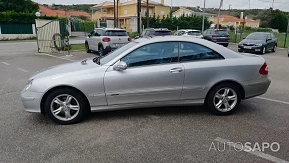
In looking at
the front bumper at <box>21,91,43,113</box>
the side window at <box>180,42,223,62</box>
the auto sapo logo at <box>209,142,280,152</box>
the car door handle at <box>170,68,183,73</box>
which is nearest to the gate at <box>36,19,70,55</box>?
the front bumper at <box>21,91,43,113</box>

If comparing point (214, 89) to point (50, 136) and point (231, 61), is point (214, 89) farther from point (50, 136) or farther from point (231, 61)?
Result: point (50, 136)

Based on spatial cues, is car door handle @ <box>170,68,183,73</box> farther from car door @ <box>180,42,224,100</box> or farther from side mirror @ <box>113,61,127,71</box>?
side mirror @ <box>113,61,127,71</box>

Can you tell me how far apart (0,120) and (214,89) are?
3.89 m

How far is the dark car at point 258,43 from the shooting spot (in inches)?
571

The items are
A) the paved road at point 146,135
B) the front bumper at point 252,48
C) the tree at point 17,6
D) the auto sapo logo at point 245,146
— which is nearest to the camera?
the paved road at point 146,135

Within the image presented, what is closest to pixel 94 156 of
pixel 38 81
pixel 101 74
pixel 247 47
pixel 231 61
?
pixel 101 74

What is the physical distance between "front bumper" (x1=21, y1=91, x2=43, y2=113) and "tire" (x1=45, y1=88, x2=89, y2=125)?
13 centimetres

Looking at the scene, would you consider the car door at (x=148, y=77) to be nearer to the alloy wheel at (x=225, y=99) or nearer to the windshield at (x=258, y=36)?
the alloy wheel at (x=225, y=99)

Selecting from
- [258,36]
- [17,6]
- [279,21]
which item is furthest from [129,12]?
[279,21]

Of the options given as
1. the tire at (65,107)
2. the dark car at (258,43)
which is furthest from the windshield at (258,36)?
the tire at (65,107)

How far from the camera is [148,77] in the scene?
376 centimetres

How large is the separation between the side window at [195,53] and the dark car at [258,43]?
12132 millimetres

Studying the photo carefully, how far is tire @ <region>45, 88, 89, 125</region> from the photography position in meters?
3.65

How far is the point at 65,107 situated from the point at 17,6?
1454 inches
